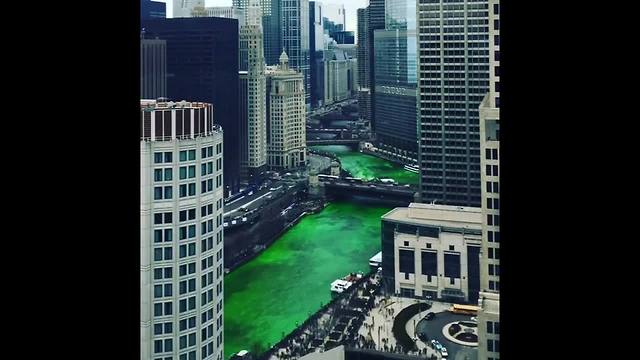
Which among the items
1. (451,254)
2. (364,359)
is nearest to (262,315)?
(364,359)

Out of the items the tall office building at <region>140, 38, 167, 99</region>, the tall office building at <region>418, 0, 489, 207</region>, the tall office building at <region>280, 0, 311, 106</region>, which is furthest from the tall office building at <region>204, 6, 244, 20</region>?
the tall office building at <region>418, 0, 489, 207</region>

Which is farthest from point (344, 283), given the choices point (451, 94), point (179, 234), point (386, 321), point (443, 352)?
point (179, 234)

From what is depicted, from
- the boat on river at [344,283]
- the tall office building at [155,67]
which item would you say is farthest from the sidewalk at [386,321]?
the tall office building at [155,67]

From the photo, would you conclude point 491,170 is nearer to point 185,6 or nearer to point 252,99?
point 252,99
